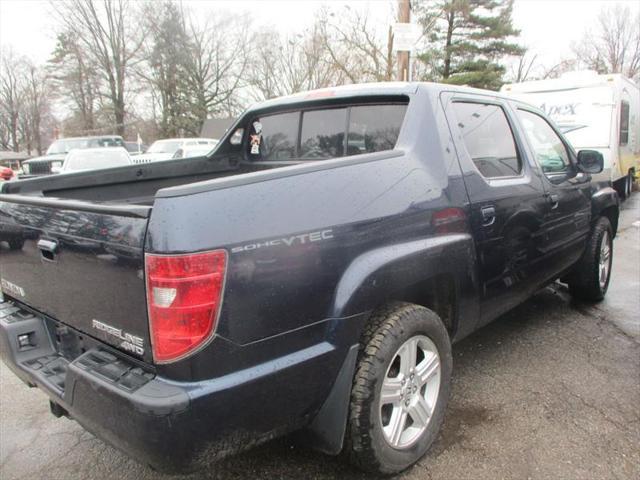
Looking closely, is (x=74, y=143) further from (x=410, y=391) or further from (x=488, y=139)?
(x=410, y=391)

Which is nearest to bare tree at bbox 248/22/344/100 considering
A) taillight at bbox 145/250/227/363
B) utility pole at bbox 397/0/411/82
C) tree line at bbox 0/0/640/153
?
tree line at bbox 0/0/640/153

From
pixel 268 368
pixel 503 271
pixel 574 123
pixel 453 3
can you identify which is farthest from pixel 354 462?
pixel 453 3

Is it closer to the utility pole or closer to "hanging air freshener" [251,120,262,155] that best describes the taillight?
"hanging air freshener" [251,120,262,155]

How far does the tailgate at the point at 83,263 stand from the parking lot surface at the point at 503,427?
2.82 ft

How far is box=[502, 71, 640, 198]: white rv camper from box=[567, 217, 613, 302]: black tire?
589 cm

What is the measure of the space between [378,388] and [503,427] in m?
1.06

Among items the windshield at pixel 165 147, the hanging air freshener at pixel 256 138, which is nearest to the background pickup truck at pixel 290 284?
the hanging air freshener at pixel 256 138

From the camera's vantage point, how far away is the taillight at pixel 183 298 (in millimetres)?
1627

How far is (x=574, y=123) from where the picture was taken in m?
10.3

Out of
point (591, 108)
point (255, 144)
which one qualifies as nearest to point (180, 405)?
point (255, 144)

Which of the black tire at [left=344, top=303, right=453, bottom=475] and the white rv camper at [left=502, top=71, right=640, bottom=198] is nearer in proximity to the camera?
the black tire at [left=344, top=303, right=453, bottom=475]

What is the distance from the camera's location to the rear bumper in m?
1.63

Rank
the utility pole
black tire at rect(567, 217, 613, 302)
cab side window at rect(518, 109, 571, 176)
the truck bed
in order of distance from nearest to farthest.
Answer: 1. the truck bed
2. cab side window at rect(518, 109, 571, 176)
3. black tire at rect(567, 217, 613, 302)
4. the utility pole

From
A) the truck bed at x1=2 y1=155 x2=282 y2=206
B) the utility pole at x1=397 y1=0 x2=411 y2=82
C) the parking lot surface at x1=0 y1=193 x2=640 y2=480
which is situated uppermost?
the utility pole at x1=397 y1=0 x2=411 y2=82
